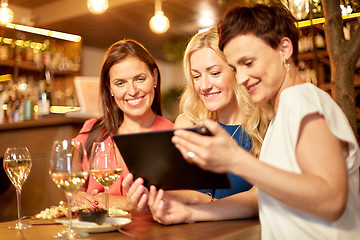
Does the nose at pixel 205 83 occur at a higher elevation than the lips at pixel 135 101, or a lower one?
higher

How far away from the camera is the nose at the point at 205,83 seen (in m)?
→ 1.91

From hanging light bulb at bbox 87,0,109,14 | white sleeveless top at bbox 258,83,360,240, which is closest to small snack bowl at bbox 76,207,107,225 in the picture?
white sleeveless top at bbox 258,83,360,240

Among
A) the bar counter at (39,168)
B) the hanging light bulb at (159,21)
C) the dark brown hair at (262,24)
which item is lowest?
the bar counter at (39,168)

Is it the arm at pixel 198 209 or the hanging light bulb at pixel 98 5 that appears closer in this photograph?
the arm at pixel 198 209

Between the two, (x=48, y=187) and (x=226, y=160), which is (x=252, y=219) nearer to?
(x=226, y=160)

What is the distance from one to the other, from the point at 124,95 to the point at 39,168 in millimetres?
1094

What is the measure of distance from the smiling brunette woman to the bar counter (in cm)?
53

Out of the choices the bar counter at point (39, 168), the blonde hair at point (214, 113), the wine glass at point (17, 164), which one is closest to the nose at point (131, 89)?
the blonde hair at point (214, 113)

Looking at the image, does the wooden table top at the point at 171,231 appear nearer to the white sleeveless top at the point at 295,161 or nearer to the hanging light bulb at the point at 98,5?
the white sleeveless top at the point at 295,161

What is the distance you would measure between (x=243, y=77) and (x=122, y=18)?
5581 mm

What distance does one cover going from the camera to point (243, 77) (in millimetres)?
1326

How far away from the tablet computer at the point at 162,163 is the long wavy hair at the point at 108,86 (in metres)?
1.06

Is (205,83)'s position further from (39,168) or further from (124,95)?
(39,168)

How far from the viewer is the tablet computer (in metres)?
1.15
